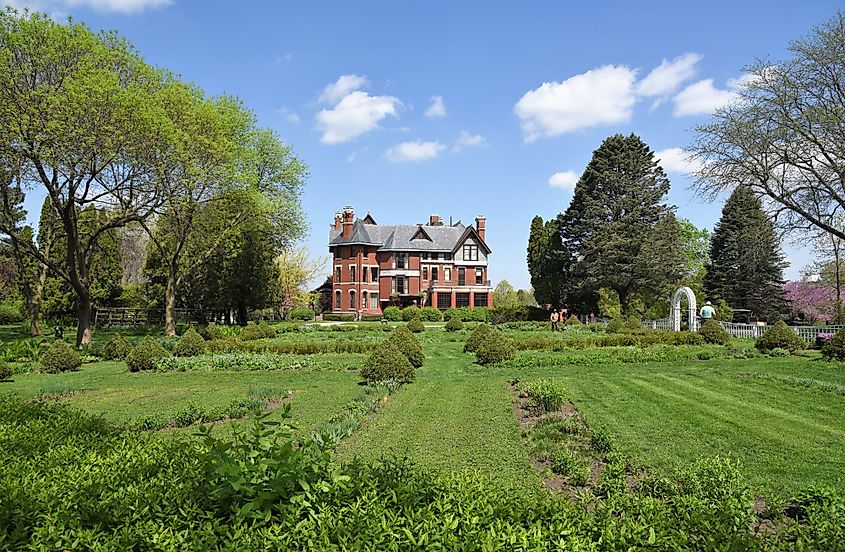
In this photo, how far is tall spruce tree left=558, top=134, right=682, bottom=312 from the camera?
42469 mm

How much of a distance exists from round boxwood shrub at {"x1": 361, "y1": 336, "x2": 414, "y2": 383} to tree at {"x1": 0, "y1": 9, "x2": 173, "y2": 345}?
13887 mm

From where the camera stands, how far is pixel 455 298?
5753 centimetres

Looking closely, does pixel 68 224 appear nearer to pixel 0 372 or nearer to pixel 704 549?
pixel 0 372

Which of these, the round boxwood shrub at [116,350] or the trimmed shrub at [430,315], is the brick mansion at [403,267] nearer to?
the trimmed shrub at [430,315]

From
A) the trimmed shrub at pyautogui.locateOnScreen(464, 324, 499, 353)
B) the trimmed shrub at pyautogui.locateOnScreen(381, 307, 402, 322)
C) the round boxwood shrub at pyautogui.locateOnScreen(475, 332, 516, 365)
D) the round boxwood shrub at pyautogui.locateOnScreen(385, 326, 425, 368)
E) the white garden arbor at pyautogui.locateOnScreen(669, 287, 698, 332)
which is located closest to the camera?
the round boxwood shrub at pyautogui.locateOnScreen(385, 326, 425, 368)

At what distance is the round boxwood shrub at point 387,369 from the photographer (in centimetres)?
1406

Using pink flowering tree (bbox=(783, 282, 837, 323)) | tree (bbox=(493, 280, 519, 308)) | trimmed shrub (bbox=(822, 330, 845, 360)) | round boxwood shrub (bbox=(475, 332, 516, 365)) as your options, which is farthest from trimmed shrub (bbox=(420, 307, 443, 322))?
trimmed shrub (bbox=(822, 330, 845, 360))

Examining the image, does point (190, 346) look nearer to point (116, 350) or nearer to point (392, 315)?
point (116, 350)

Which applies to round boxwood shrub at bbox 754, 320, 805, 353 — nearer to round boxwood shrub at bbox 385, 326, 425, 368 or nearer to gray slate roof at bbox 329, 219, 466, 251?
round boxwood shrub at bbox 385, 326, 425, 368

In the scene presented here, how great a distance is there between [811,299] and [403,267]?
35259 mm

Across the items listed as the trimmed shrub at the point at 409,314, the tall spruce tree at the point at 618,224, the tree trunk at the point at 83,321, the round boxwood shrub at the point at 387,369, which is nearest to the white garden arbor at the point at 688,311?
the tall spruce tree at the point at 618,224

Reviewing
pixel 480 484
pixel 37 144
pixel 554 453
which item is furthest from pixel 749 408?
pixel 37 144

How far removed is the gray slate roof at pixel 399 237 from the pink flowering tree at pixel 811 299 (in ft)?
97.9

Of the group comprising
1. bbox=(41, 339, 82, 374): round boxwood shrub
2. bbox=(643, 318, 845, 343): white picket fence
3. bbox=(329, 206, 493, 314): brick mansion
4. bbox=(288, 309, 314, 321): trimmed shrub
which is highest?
bbox=(329, 206, 493, 314): brick mansion
